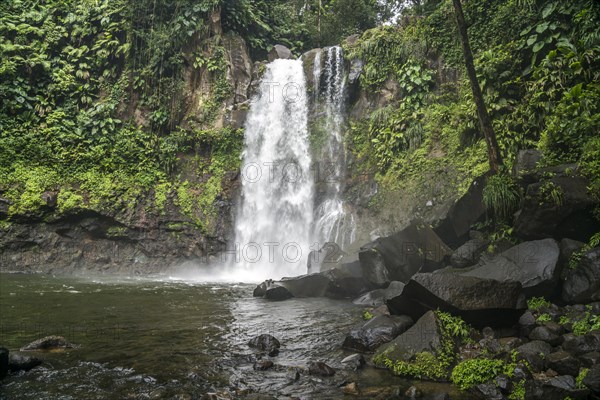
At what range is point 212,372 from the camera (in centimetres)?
558

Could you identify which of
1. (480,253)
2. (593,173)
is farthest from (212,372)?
(593,173)

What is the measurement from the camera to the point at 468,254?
29.9ft

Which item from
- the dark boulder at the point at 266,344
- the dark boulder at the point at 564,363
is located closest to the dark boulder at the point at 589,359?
the dark boulder at the point at 564,363

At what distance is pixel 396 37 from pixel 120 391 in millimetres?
16800

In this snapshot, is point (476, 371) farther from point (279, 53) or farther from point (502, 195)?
point (279, 53)

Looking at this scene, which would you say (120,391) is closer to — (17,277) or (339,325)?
(339,325)

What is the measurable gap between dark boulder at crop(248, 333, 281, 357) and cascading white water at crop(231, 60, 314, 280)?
8357 mm

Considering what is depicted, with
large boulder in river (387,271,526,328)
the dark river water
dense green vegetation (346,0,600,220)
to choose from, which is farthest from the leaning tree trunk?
the dark river water

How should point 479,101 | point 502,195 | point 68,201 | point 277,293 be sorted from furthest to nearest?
point 68,201 < point 277,293 < point 479,101 < point 502,195

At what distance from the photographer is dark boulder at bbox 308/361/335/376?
18.1 ft

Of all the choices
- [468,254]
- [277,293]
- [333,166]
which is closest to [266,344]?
[277,293]

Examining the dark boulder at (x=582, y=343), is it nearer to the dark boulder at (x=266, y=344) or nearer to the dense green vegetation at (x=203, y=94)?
the dark boulder at (x=266, y=344)

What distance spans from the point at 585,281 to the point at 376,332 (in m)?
3.56

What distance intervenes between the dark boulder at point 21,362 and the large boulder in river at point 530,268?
6646 mm
